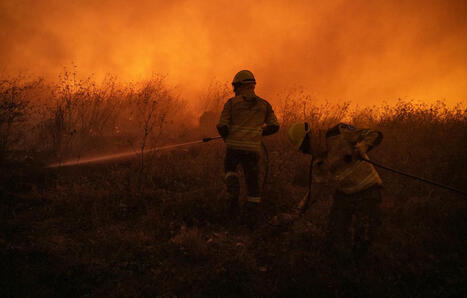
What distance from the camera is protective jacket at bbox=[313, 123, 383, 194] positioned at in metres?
2.91

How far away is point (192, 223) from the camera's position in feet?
13.3

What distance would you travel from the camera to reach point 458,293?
8.98 ft

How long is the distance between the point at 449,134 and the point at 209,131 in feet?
21.2

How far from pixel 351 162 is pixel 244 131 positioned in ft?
5.27

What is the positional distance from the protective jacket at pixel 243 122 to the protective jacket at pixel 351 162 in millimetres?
1244

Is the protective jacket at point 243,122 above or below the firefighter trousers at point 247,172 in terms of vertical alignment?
above

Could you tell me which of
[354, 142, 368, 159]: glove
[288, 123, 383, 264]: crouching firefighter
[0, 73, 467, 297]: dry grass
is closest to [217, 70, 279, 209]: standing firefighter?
[0, 73, 467, 297]: dry grass

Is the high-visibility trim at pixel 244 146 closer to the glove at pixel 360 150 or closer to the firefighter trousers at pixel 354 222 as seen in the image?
the firefighter trousers at pixel 354 222

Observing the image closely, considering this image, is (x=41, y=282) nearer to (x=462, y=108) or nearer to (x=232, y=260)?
(x=232, y=260)

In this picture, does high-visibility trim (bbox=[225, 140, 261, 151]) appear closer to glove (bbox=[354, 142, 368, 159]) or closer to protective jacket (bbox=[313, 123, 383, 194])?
protective jacket (bbox=[313, 123, 383, 194])

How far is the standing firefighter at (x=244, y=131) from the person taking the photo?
394 centimetres

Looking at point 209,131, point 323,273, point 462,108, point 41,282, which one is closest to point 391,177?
point 323,273

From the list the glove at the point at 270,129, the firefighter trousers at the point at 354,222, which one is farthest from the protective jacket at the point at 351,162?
the glove at the point at 270,129

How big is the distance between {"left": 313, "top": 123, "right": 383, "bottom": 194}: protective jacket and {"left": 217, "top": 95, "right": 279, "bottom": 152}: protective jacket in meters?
1.24
